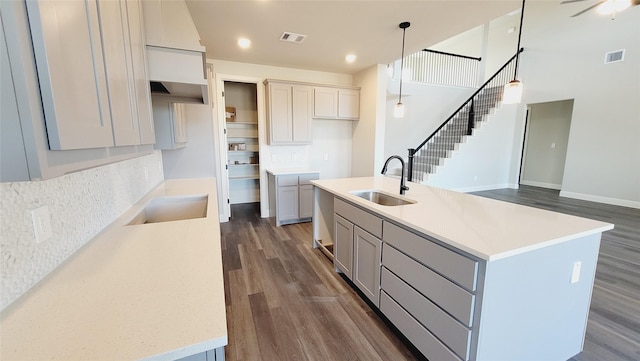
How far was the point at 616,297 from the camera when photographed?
2.31 m

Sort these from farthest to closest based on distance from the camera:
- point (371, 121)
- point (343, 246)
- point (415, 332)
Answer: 1. point (371, 121)
2. point (343, 246)
3. point (415, 332)

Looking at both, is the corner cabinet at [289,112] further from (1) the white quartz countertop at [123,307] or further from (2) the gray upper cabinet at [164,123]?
(1) the white quartz countertop at [123,307]

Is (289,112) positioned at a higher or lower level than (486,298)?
higher

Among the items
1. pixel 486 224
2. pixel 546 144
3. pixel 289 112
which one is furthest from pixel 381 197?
pixel 546 144

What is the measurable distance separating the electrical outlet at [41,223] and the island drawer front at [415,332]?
6.07 ft

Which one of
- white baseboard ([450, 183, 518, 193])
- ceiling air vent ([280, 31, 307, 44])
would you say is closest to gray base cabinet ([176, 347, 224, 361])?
ceiling air vent ([280, 31, 307, 44])

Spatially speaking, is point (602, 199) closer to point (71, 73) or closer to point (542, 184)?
point (542, 184)

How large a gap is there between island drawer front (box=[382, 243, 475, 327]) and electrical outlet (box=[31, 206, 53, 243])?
1.72 metres

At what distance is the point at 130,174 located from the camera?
1.88 metres

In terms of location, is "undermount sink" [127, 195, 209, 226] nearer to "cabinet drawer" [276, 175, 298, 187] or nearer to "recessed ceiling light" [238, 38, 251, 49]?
"cabinet drawer" [276, 175, 298, 187]

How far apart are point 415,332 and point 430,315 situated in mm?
211

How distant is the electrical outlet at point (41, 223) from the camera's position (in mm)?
885

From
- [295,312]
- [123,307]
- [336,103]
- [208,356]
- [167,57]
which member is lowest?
[295,312]

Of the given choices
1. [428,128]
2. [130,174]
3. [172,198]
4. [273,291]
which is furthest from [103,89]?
[428,128]
